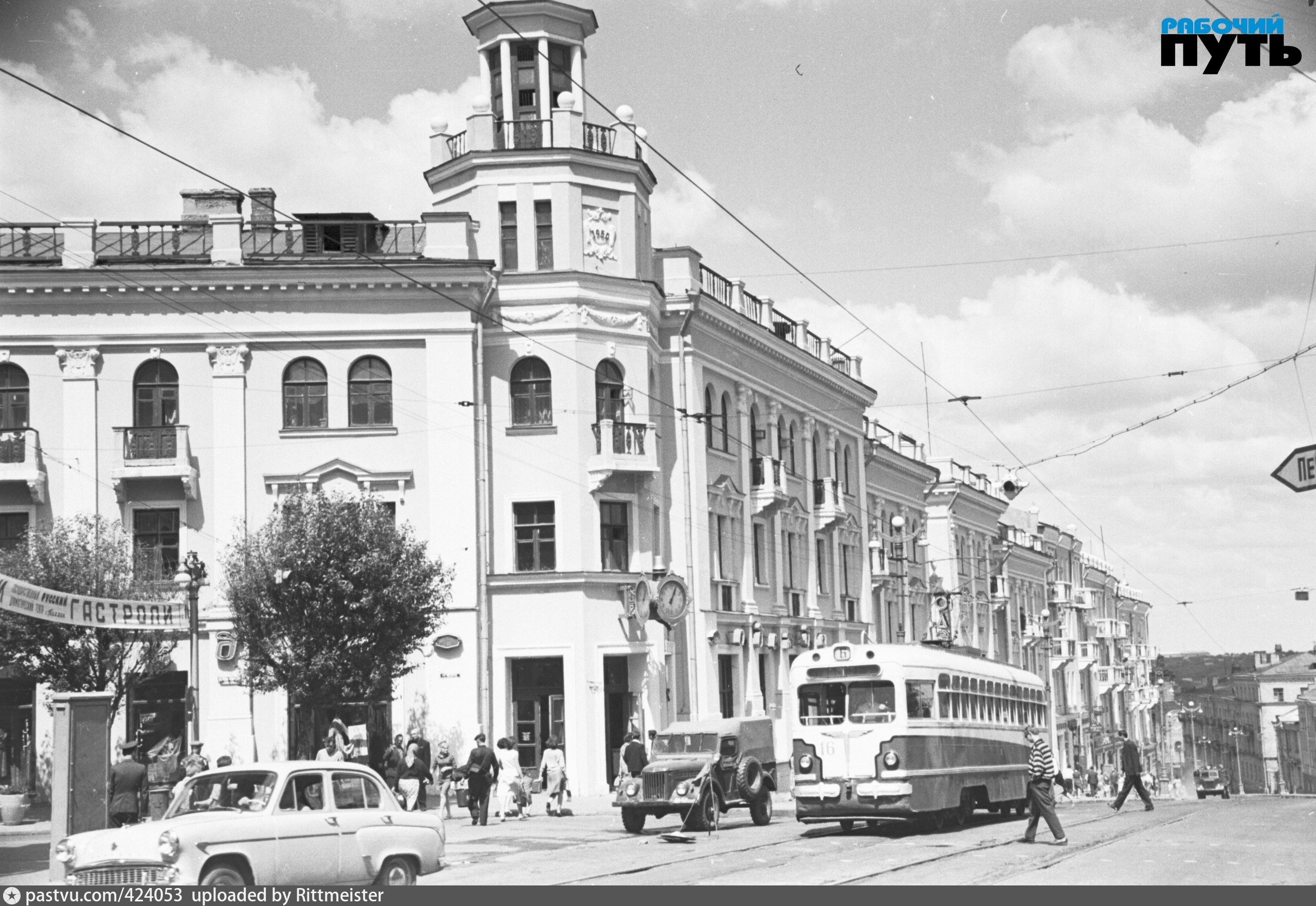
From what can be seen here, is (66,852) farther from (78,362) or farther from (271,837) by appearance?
(78,362)

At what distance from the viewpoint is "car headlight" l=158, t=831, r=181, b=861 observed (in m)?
14.6

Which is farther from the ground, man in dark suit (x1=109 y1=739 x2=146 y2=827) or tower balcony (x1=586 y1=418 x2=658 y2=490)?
tower balcony (x1=586 y1=418 x2=658 y2=490)

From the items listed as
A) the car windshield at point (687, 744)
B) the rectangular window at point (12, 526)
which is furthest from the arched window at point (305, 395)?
the car windshield at point (687, 744)

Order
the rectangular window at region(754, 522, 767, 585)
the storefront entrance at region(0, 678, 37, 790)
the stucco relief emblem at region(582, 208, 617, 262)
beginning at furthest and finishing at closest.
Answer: the rectangular window at region(754, 522, 767, 585), the stucco relief emblem at region(582, 208, 617, 262), the storefront entrance at region(0, 678, 37, 790)

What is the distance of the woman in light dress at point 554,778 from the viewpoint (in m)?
31.2

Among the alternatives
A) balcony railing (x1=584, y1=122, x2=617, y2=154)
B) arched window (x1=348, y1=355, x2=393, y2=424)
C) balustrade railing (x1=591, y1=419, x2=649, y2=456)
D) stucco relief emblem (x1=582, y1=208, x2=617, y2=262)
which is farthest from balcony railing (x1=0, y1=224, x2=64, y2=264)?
balustrade railing (x1=591, y1=419, x2=649, y2=456)

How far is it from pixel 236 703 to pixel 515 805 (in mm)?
8854

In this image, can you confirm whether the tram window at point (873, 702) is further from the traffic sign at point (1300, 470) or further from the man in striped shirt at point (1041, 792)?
the traffic sign at point (1300, 470)

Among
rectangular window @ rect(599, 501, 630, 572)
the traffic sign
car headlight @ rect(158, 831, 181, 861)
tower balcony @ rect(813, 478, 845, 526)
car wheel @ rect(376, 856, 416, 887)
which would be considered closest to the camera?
car headlight @ rect(158, 831, 181, 861)

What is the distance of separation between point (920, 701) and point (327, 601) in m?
12.6

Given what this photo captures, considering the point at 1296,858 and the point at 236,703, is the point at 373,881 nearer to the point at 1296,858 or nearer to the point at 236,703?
the point at 1296,858

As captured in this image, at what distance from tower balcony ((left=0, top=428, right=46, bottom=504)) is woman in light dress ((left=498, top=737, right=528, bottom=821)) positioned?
1300 cm

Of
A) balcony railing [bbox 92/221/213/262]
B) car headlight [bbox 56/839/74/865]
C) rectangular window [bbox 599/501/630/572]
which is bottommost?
car headlight [bbox 56/839/74/865]

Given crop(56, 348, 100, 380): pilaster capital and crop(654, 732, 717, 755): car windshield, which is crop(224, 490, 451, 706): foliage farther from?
crop(654, 732, 717, 755): car windshield
